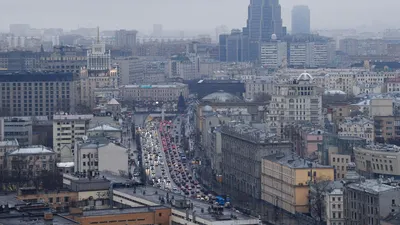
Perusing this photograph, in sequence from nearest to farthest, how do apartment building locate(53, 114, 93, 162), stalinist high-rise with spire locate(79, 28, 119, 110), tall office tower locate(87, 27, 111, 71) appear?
apartment building locate(53, 114, 93, 162) < stalinist high-rise with spire locate(79, 28, 119, 110) < tall office tower locate(87, 27, 111, 71)

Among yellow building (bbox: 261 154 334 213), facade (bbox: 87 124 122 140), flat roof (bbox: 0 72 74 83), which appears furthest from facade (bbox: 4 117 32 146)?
yellow building (bbox: 261 154 334 213)

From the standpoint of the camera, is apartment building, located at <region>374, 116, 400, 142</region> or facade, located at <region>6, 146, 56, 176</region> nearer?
facade, located at <region>6, 146, 56, 176</region>

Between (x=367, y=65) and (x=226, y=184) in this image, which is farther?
(x=367, y=65)

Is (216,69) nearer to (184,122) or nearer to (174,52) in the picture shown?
(174,52)

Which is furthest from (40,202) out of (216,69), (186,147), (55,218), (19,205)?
(216,69)

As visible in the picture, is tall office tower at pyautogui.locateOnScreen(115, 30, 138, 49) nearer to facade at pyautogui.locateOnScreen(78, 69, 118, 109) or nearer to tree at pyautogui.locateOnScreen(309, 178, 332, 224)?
facade at pyautogui.locateOnScreen(78, 69, 118, 109)
